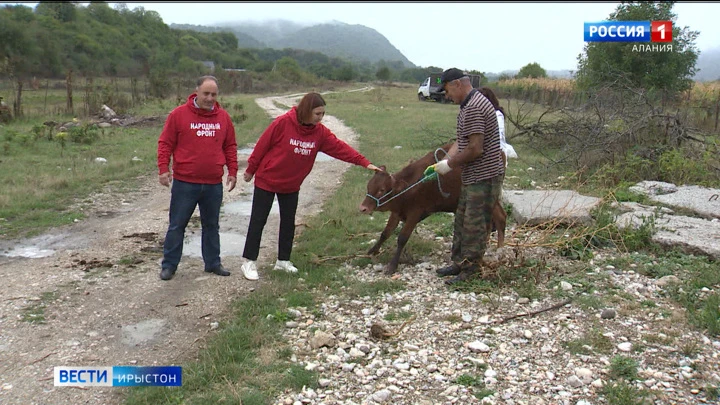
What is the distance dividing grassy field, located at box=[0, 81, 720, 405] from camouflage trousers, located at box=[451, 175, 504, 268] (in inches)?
12.8

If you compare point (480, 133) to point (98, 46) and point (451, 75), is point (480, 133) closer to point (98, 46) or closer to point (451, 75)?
point (451, 75)

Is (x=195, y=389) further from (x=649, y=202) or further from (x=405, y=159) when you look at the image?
(x=405, y=159)

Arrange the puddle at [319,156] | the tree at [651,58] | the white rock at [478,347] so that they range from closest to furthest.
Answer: the white rock at [478,347] → the puddle at [319,156] → the tree at [651,58]

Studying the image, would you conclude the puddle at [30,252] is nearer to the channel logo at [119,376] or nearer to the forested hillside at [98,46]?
the channel logo at [119,376]

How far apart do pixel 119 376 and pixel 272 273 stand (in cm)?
210

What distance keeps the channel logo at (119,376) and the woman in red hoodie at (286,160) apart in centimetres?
180

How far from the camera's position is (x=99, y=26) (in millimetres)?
70812

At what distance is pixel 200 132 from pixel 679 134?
8.66 m

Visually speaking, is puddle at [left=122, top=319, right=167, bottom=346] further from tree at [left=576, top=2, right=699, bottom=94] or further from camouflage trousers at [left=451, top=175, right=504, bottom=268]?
tree at [left=576, top=2, right=699, bottom=94]

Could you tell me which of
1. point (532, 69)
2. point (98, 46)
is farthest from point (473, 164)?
point (98, 46)

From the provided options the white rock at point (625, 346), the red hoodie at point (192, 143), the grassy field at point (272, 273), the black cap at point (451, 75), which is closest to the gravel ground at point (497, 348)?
the white rock at point (625, 346)

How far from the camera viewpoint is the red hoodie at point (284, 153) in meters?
5.29

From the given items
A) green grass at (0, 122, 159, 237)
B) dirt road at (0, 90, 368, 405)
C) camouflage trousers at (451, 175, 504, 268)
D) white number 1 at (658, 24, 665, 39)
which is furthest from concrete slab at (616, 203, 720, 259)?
white number 1 at (658, 24, 665, 39)

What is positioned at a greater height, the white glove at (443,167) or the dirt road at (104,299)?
the white glove at (443,167)
